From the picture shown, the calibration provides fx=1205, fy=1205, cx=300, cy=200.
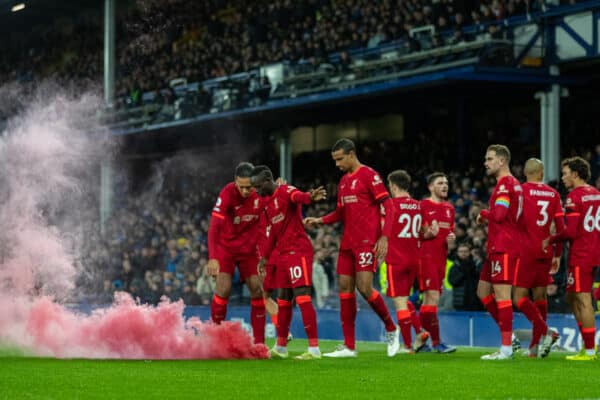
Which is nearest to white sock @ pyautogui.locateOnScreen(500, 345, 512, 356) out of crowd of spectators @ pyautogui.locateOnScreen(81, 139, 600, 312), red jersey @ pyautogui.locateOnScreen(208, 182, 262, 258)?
red jersey @ pyautogui.locateOnScreen(208, 182, 262, 258)

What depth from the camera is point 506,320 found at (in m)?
12.4

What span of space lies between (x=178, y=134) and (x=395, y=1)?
8411mm

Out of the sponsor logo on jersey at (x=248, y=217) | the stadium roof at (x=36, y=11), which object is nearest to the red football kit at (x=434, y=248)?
the sponsor logo on jersey at (x=248, y=217)

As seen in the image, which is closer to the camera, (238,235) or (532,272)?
(532,272)

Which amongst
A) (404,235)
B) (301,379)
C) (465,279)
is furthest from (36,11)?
(301,379)

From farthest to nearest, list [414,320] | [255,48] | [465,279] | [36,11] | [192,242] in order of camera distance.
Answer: [36,11] < [255,48] < [192,242] < [465,279] < [414,320]

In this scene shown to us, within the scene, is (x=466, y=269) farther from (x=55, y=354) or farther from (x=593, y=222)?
(x=55, y=354)

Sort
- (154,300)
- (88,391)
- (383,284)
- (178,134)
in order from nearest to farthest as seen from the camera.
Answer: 1. (88,391)
2. (383,284)
3. (154,300)
4. (178,134)

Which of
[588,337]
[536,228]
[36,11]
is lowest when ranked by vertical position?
[588,337]

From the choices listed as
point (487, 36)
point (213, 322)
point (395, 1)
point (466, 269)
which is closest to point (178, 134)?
point (395, 1)

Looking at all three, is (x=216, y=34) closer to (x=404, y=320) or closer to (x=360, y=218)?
(x=404, y=320)

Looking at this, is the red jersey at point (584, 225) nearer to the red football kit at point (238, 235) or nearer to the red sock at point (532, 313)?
the red sock at point (532, 313)

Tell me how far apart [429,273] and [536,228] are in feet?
5.97

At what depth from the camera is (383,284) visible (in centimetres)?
2028
